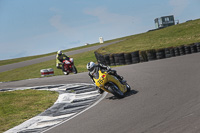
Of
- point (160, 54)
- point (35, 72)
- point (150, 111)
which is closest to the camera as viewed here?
point (150, 111)

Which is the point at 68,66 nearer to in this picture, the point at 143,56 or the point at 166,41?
the point at 143,56

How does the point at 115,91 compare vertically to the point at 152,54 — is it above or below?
below

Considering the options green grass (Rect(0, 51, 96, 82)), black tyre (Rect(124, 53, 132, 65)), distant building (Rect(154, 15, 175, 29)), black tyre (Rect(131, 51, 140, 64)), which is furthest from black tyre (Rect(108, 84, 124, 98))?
distant building (Rect(154, 15, 175, 29))

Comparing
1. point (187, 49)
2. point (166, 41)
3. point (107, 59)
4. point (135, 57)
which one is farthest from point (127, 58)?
point (166, 41)

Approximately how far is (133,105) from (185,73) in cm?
414

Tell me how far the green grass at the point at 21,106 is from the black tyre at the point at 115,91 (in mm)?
2355

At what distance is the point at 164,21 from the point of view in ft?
141

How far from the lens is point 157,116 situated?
19.7 ft

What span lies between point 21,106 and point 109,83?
12.2 ft

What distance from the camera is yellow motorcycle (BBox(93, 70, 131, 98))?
29.6ft

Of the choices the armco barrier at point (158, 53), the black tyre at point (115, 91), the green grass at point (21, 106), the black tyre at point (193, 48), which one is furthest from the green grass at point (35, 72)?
the black tyre at point (115, 91)

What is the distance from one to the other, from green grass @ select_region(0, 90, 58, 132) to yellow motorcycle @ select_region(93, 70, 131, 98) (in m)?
2.11

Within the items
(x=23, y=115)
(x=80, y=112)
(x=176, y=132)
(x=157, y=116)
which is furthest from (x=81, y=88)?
(x=176, y=132)

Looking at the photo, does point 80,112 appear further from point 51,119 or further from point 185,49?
point 185,49
